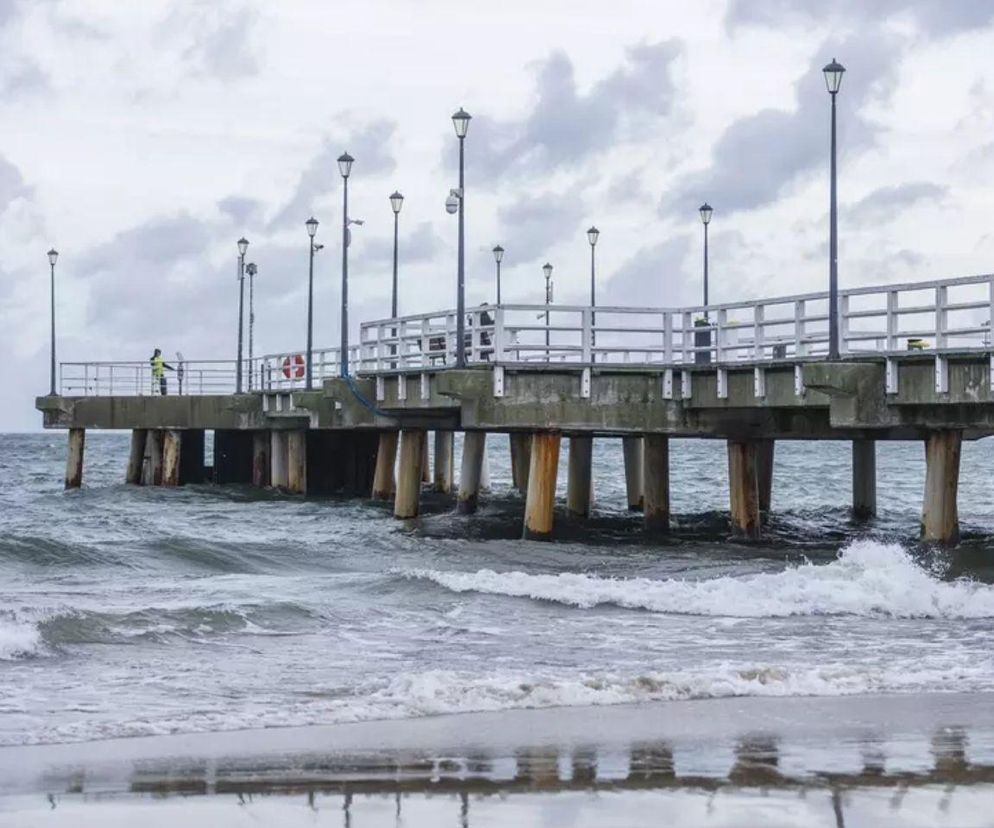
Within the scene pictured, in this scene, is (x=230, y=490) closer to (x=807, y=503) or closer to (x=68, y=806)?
(x=807, y=503)

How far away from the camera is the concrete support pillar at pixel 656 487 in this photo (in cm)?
3437

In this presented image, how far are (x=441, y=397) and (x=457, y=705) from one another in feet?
64.0

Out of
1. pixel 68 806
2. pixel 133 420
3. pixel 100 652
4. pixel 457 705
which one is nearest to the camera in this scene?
pixel 68 806

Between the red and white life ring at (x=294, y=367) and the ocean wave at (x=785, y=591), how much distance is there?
24309mm

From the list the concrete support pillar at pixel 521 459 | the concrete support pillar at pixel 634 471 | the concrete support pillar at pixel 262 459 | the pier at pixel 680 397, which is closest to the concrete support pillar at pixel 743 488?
the pier at pixel 680 397

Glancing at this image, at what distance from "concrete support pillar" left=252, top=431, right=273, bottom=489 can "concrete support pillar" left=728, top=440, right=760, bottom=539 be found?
2358 centimetres

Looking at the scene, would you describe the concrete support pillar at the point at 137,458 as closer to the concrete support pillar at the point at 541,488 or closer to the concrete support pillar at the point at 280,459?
the concrete support pillar at the point at 280,459

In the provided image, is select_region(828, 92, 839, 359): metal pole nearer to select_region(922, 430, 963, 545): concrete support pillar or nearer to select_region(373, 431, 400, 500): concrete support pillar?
select_region(922, 430, 963, 545): concrete support pillar

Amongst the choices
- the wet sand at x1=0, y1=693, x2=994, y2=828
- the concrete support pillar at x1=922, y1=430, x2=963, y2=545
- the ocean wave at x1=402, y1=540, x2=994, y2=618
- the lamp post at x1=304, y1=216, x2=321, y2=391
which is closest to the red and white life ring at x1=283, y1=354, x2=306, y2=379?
the lamp post at x1=304, y1=216, x2=321, y2=391

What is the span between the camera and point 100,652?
1716 cm

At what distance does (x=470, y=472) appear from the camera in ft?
131

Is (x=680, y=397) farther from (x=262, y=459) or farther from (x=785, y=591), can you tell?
(x=262, y=459)

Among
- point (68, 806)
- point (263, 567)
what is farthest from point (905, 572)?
point (68, 806)

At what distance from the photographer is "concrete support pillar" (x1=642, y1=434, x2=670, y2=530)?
113 ft
